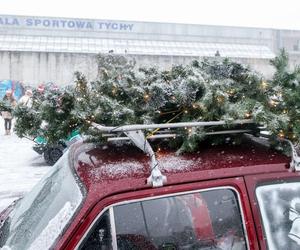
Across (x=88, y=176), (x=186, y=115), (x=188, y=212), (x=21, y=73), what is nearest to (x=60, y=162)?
(x=88, y=176)

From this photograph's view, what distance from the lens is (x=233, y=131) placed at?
8.57 feet

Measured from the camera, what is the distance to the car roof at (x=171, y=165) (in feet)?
7.10

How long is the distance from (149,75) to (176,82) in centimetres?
34

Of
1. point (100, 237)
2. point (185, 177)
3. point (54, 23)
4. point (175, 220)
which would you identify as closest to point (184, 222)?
point (175, 220)

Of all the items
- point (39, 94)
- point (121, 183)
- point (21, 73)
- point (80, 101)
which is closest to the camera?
point (121, 183)

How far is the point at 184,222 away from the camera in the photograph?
2230mm

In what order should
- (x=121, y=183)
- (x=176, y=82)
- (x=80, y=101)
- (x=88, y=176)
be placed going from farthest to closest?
(x=176, y=82) < (x=80, y=101) < (x=88, y=176) < (x=121, y=183)

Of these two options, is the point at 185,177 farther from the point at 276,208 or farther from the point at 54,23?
the point at 54,23

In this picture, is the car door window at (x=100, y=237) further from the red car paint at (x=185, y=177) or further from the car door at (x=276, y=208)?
the car door at (x=276, y=208)

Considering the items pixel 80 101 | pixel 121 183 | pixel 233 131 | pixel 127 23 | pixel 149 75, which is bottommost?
pixel 121 183

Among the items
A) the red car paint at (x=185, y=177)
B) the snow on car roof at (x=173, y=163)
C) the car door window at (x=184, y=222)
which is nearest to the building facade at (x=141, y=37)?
the snow on car roof at (x=173, y=163)

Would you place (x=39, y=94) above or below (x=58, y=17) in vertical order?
below

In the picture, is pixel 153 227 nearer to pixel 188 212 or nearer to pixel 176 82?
pixel 188 212

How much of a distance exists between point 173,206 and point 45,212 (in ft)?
2.50
